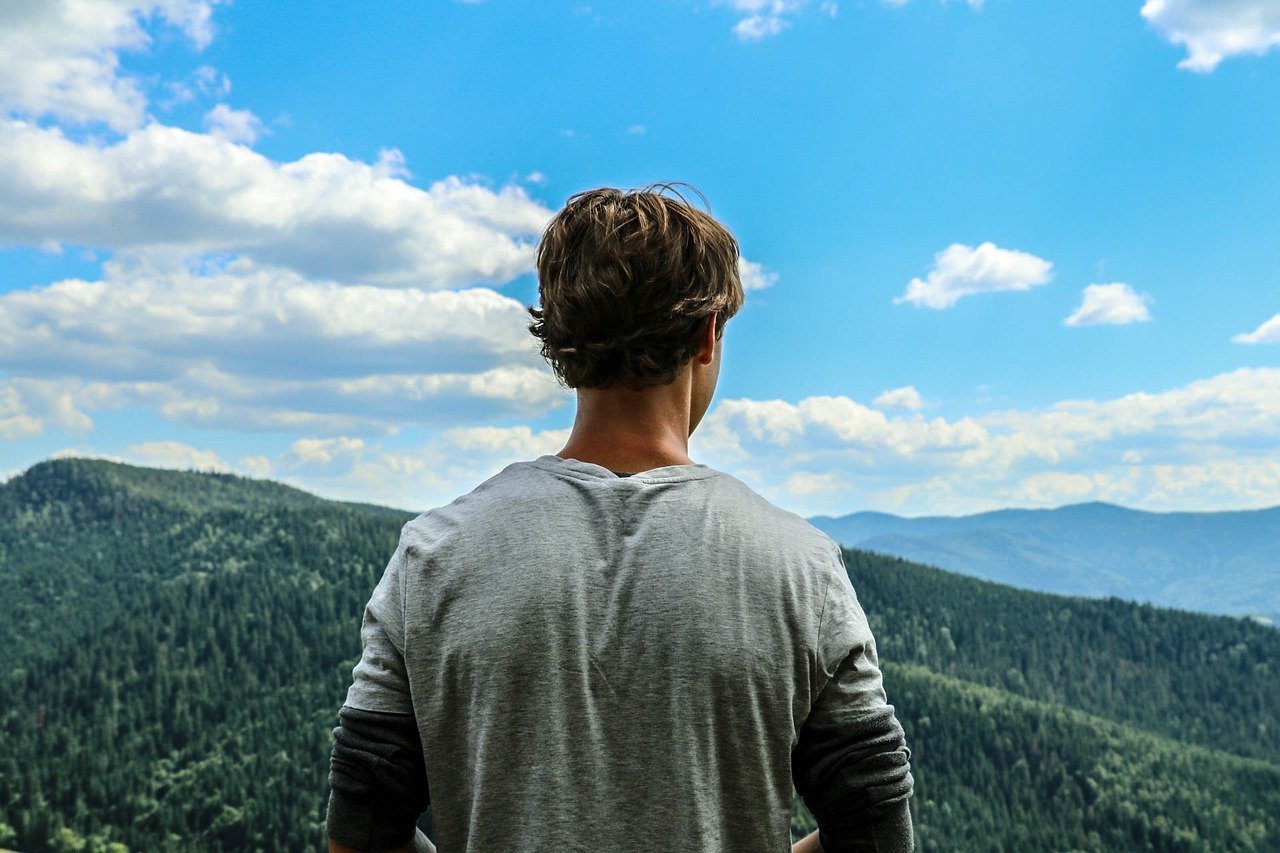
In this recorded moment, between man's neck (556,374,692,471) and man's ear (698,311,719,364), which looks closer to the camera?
man's neck (556,374,692,471)

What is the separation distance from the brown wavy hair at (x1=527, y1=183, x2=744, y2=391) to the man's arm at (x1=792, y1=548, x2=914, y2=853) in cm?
79

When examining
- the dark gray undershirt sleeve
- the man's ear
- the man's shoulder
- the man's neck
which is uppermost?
the man's ear

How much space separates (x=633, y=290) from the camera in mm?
2920

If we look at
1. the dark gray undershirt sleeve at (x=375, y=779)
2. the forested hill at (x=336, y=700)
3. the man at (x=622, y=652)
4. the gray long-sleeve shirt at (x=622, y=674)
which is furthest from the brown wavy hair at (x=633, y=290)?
the forested hill at (x=336, y=700)

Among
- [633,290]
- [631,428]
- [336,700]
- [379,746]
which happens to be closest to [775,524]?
[631,428]

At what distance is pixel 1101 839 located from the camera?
130 meters

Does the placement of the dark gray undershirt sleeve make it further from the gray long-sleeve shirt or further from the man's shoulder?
the man's shoulder

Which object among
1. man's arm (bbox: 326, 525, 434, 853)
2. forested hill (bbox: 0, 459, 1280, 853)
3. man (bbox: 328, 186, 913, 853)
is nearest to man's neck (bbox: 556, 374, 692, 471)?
man (bbox: 328, 186, 913, 853)

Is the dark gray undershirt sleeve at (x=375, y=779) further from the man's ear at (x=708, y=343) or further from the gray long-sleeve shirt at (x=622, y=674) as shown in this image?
the man's ear at (x=708, y=343)

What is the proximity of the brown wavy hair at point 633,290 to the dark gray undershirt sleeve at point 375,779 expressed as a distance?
42.2 inches

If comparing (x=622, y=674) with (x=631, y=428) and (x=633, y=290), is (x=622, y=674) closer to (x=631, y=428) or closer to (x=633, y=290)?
(x=631, y=428)

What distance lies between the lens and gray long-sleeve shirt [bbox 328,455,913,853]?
259 cm

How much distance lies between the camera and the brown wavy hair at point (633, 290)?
291cm

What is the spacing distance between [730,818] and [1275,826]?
145321 millimetres
